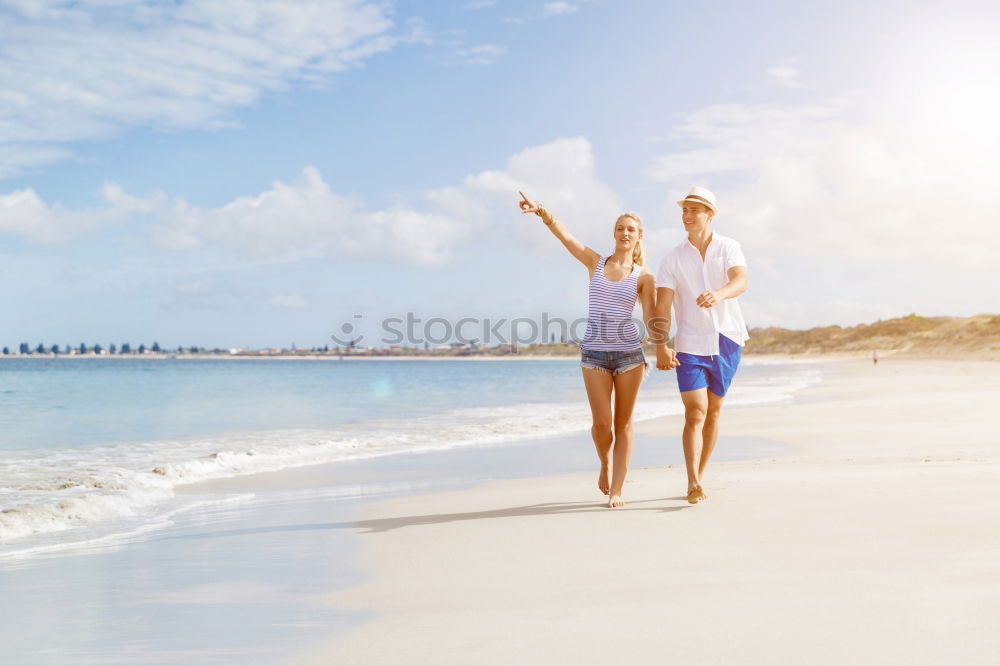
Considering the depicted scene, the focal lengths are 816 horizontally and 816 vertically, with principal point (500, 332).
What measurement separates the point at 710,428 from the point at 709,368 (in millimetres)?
491

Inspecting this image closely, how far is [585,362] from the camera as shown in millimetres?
5242

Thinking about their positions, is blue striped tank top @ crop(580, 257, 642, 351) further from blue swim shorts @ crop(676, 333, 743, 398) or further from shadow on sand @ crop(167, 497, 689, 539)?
shadow on sand @ crop(167, 497, 689, 539)

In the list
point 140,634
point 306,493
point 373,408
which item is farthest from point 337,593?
point 373,408

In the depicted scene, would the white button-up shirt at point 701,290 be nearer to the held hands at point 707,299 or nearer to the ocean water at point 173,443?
the held hands at point 707,299

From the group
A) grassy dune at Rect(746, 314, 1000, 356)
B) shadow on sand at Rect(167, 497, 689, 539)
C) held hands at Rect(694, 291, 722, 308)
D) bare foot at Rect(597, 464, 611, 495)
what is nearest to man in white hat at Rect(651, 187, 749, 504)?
held hands at Rect(694, 291, 722, 308)

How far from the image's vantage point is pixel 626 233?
508 cm

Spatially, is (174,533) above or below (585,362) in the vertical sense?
below

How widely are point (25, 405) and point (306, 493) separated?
66.4ft

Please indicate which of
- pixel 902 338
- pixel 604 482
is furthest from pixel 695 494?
pixel 902 338

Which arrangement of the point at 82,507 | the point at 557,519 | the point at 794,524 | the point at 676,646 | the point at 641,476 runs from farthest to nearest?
the point at 641,476, the point at 82,507, the point at 557,519, the point at 794,524, the point at 676,646

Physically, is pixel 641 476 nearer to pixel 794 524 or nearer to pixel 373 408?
pixel 794 524

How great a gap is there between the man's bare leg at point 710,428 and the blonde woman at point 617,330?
18.5 inches

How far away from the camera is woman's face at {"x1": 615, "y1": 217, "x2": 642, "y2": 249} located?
5.09 meters

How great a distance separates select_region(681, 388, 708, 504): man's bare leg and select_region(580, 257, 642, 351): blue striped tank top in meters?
0.46
